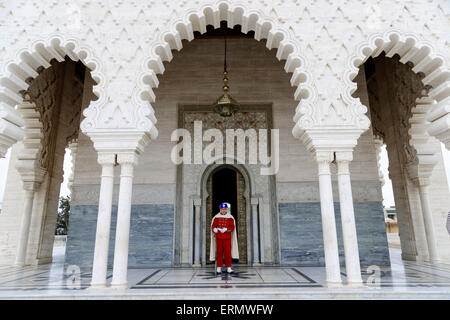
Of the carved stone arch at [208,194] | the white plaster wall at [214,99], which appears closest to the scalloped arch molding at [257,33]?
the white plaster wall at [214,99]

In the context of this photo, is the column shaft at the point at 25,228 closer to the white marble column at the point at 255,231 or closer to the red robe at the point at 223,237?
the red robe at the point at 223,237

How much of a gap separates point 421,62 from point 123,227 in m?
3.60

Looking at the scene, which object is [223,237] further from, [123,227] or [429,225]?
[429,225]

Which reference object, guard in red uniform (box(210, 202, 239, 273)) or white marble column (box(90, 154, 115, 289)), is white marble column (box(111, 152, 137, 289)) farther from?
guard in red uniform (box(210, 202, 239, 273))

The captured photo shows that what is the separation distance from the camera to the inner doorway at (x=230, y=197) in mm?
4871

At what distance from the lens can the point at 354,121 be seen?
307 centimetres

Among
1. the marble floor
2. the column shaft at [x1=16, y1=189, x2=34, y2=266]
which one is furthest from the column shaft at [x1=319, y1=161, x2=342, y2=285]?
the column shaft at [x1=16, y1=189, x2=34, y2=266]

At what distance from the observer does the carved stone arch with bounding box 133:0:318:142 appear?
3.16 meters

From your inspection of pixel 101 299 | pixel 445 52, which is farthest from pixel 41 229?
pixel 445 52

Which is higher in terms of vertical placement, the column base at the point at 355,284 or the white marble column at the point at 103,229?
the white marble column at the point at 103,229

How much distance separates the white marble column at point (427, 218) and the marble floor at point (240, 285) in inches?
29.1

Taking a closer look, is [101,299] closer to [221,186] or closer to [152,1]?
[221,186]

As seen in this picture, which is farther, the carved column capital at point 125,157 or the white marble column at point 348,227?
the carved column capital at point 125,157

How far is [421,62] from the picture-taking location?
3.40 meters
